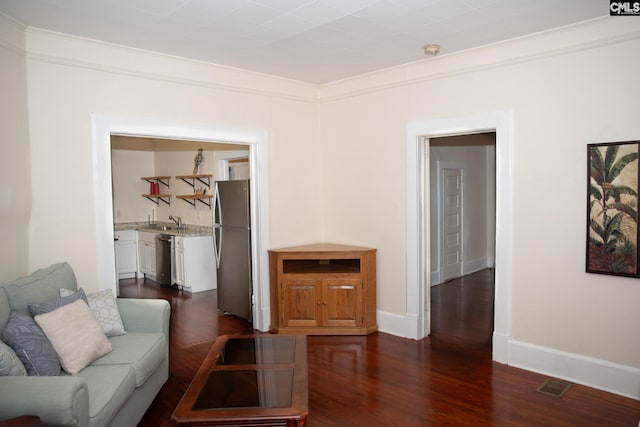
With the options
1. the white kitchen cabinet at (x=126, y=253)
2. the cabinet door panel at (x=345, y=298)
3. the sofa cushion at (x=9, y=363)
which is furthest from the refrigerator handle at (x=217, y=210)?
the sofa cushion at (x=9, y=363)

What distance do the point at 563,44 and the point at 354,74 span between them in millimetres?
1904

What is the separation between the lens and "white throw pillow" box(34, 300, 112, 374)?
2562mm

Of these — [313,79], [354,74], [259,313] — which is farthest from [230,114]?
[259,313]

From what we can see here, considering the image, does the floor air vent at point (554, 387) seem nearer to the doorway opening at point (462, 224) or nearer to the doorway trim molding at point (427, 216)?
the doorway trim molding at point (427, 216)

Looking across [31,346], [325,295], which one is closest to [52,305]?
[31,346]

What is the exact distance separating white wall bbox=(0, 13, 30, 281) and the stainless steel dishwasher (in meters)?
3.50

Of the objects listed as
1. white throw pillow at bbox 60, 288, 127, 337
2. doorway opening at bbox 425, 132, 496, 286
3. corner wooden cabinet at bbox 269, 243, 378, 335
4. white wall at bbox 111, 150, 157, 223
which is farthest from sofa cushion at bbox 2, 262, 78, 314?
doorway opening at bbox 425, 132, 496, 286

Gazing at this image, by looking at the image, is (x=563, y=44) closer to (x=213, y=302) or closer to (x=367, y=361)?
(x=367, y=361)

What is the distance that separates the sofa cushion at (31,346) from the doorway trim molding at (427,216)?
3039 millimetres

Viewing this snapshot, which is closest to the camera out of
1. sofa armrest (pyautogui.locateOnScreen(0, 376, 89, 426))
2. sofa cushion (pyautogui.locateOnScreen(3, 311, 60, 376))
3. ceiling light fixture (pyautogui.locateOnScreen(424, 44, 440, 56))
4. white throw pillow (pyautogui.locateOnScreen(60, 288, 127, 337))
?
sofa armrest (pyautogui.locateOnScreen(0, 376, 89, 426))

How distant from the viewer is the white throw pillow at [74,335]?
2562mm

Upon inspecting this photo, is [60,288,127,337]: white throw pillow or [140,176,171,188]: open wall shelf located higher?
[140,176,171,188]: open wall shelf

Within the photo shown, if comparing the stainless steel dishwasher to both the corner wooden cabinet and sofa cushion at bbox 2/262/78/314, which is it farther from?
sofa cushion at bbox 2/262/78/314

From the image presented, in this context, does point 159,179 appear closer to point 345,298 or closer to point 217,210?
point 217,210
